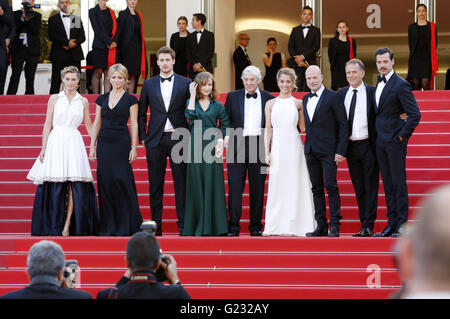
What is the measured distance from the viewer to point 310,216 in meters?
8.35

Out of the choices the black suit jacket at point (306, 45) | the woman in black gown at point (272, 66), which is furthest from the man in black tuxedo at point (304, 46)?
the woman in black gown at point (272, 66)

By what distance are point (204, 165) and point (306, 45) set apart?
18.0ft

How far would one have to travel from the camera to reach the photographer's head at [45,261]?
3.59 m

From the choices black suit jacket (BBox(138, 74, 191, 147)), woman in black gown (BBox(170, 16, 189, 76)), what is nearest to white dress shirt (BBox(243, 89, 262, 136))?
black suit jacket (BBox(138, 74, 191, 147))

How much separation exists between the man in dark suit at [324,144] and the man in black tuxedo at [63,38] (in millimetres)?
5541

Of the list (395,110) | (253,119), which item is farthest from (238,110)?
(395,110)

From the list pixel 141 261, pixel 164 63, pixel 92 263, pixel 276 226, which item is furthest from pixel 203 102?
pixel 141 261

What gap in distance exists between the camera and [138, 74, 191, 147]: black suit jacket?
27.7ft

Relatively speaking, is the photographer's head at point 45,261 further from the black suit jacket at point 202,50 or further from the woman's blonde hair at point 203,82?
the black suit jacket at point 202,50

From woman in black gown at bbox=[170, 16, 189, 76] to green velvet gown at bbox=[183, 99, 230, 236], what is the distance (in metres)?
5.55

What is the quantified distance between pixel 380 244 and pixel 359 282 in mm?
579

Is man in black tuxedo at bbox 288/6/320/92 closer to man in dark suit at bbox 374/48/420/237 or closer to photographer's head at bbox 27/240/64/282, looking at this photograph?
man in dark suit at bbox 374/48/420/237

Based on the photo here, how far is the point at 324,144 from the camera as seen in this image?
8195 mm

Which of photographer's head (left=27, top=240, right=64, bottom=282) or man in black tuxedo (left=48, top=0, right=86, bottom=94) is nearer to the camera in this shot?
photographer's head (left=27, top=240, right=64, bottom=282)
